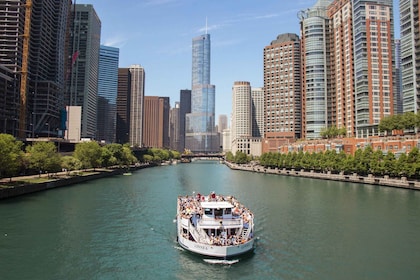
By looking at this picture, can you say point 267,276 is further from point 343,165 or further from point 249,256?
point 343,165

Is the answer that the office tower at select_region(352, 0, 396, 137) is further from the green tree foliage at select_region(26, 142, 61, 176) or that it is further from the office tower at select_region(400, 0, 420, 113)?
the green tree foliage at select_region(26, 142, 61, 176)

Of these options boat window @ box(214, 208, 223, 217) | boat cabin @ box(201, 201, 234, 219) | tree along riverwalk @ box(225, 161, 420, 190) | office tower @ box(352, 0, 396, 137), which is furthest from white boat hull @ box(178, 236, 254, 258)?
office tower @ box(352, 0, 396, 137)

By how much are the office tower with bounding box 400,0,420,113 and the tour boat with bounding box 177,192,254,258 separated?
504 ft

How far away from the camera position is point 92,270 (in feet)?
119

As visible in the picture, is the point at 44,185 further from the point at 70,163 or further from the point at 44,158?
the point at 70,163

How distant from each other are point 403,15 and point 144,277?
190m

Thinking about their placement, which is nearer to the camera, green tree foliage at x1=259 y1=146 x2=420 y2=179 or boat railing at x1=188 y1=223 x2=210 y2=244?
boat railing at x1=188 y1=223 x2=210 y2=244

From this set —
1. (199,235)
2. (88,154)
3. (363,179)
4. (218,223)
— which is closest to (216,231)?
(218,223)

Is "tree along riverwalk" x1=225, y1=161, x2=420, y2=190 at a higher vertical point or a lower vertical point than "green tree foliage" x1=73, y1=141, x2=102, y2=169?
lower

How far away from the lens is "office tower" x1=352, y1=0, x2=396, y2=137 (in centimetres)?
19050

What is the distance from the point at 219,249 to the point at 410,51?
171808mm

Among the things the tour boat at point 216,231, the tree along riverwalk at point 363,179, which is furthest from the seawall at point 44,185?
the tree along riverwalk at point 363,179

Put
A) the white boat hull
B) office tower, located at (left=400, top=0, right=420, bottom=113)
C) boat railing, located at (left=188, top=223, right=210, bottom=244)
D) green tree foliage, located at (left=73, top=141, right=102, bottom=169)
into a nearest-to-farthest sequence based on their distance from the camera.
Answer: the white boat hull, boat railing, located at (left=188, top=223, right=210, bottom=244), green tree foliage, located at (left=73, top=141, right=102, bottom=169), office tower, located at (left=400, top=0, right=420, bottom=113)

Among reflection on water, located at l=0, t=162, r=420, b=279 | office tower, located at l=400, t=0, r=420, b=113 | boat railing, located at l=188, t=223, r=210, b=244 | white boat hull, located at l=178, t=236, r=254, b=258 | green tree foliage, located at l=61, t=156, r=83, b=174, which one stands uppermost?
office tower, located at l=400, t=0, r=420, b=113
